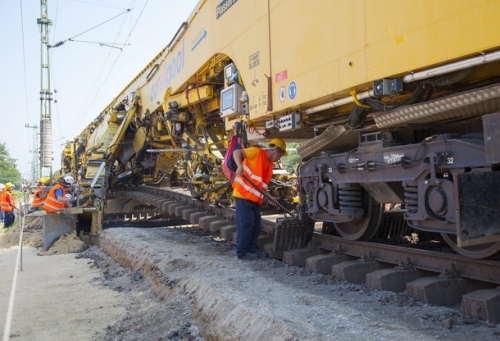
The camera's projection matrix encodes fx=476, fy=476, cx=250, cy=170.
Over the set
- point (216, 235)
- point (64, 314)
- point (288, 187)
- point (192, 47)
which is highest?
point (192, 47)

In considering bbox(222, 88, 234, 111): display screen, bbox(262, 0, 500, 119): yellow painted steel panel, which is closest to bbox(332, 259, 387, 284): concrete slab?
bbox(262, 0, 500, 119): yellow painted steel panel

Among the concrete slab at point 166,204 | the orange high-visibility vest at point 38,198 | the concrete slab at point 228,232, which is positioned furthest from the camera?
the orange high-visibility vest at point 38,198

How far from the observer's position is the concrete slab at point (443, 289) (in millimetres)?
3193

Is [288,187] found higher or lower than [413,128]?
lower

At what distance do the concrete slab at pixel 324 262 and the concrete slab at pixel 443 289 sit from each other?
3.64ft

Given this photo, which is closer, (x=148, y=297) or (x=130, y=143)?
(x=148, y=297)

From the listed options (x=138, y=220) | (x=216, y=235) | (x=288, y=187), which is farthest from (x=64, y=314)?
(x=138, y=220)

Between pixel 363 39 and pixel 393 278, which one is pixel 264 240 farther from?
pixel 363 39

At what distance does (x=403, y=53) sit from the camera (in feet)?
9.87

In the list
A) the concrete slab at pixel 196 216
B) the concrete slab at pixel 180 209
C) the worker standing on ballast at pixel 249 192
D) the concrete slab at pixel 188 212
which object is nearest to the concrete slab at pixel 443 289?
the worker standing on ballast at pixel 249 192

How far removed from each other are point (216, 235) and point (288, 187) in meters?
1.35

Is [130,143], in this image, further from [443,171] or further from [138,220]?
[443,171]

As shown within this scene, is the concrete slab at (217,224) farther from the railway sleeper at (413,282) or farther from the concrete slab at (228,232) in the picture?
the railway sleeper at (413,282)

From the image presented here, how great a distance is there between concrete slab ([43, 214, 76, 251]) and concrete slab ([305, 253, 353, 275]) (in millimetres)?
7396
